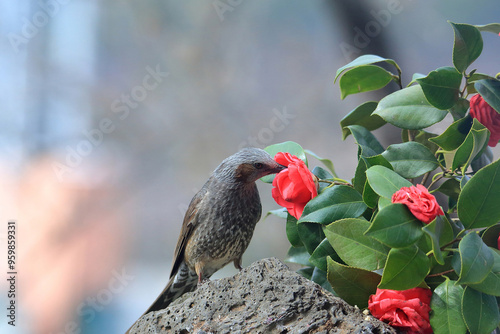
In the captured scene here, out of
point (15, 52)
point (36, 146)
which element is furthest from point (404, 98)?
point (15, 52)

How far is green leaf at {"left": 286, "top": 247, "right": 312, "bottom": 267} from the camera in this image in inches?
38.2

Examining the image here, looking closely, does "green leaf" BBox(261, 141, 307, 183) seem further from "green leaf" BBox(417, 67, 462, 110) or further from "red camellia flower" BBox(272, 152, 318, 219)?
"green leaf" BBox(417, 67, 462, 110)

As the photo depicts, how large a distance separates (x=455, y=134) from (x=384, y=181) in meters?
0.23

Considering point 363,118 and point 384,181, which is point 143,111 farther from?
point 384,181

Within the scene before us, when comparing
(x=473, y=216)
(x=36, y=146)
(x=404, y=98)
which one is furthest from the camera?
(x=36, y=146)

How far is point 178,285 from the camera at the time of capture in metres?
1.23

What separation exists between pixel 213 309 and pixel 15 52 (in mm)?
1549

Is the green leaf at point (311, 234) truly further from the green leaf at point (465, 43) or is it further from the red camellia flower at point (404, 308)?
the green leaf at point (465, 43)

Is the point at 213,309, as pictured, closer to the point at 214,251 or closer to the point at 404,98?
the point at 214,251

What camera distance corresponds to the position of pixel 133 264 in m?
1.80

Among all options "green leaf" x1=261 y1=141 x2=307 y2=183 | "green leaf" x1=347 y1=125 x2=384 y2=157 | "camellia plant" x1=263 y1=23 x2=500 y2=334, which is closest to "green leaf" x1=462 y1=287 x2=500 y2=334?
"camellia plant" x1=263 y1=23 x2=500 y2=334

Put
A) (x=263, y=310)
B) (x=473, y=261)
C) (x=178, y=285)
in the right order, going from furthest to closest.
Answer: (x=178, y=285), (x=263, y=310), (x=473, y=261)

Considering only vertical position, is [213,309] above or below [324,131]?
below

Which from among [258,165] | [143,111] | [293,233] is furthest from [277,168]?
[143,111]
